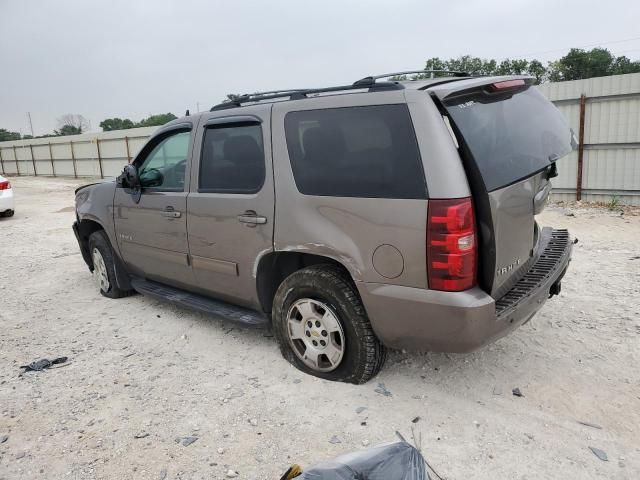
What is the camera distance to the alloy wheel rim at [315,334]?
3227 millimetres

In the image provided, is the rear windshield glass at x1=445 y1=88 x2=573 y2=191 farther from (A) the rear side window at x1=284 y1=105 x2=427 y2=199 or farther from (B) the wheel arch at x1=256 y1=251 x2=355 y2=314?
(B) the wheel arch at x1=256 y1=251 x2=355 y2=314

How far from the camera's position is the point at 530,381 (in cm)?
328

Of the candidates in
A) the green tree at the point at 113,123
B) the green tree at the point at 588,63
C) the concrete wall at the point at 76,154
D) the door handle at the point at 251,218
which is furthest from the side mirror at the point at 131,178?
the green tree at the point at 113,123

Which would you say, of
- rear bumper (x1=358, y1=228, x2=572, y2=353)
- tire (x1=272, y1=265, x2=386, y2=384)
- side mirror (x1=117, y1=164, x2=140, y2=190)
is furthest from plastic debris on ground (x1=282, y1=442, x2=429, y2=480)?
side mirror (x1=117, y1=164, x2=140, y2=190)

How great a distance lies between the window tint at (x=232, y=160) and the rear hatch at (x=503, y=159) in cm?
136

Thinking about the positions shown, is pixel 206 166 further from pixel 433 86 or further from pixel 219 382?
pixel 433 86

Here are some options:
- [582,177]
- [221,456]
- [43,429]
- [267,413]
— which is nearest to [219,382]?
[267,413]

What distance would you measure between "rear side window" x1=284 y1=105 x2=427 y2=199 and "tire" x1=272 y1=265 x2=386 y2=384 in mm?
586

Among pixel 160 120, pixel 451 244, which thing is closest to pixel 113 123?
pixel 160 120

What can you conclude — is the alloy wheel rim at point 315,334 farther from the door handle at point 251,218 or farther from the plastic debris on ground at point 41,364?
the plastic debris on ground at point 41,364

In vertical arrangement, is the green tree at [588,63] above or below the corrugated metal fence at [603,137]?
above

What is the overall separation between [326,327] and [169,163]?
2.19 meters

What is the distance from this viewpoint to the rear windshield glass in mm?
2748

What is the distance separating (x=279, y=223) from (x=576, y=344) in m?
2.43
